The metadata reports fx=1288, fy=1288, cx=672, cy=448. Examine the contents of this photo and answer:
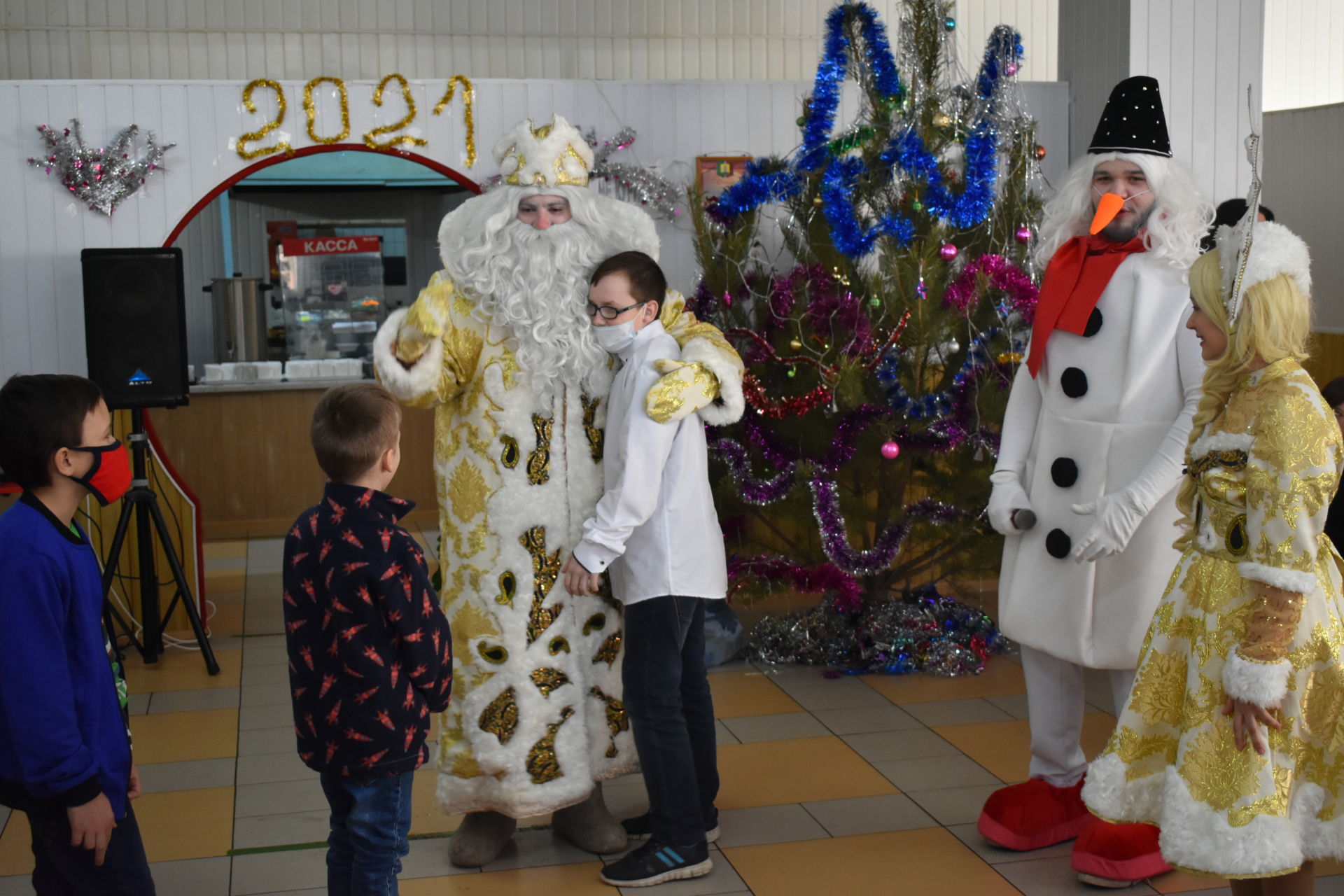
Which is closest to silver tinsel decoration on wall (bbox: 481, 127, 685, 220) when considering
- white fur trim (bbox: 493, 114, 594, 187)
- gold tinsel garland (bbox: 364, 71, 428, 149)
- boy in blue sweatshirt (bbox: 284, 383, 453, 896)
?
gold tinsel garland (bbox: 364, 71, 428, 149)

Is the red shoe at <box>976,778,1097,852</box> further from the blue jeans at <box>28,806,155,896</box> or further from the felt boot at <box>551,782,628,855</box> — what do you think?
the blue jeans at <box>28,806,155,896</box>

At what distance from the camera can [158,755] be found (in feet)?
12.4

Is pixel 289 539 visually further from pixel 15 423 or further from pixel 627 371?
pixel 627 371

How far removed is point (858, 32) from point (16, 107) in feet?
10.3

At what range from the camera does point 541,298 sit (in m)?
2.77

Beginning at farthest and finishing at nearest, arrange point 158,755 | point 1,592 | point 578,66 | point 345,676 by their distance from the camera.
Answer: point 578,66, point 158,755, point 345,676, point 1,592

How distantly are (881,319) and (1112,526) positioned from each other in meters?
1.77

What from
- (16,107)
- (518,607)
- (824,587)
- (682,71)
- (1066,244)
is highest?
(682,71)

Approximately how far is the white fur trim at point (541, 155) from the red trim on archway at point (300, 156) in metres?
2.16

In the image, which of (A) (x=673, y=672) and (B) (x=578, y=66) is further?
(B) (x=578, y=66)

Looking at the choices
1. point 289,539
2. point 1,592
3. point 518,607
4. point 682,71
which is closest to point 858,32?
point 518,607

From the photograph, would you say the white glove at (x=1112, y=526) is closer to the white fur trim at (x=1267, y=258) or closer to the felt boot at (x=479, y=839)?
the white fur trim at (x=1267, y=258)

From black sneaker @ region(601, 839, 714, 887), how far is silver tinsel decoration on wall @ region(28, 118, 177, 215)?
3464mm

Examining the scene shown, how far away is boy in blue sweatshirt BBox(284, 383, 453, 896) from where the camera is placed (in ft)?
6.77
